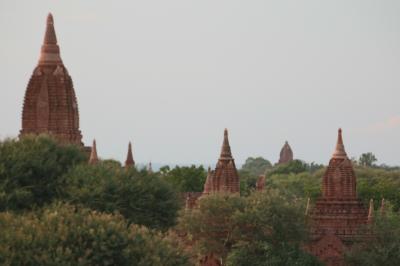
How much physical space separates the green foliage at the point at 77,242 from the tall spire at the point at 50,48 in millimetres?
29283

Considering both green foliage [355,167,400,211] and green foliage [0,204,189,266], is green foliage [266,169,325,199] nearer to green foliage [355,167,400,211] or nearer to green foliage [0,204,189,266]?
green foliage [355,167,400,211]

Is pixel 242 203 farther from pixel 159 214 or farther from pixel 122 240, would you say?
pixel 122 240

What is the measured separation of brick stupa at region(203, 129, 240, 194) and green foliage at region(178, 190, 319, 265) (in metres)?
11.3

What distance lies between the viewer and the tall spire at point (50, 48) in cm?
7812

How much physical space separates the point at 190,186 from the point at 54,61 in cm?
5689

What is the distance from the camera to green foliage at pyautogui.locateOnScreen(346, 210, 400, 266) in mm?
74688

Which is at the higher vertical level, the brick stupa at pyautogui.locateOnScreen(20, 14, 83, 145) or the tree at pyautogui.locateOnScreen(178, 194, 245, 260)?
the brick stupa at pyautogui.locateOnScreen(20, 14, 83, 145)

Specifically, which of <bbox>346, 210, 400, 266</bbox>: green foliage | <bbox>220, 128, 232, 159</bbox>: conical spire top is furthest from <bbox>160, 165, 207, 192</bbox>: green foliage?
<bbox>346, 210, 400, 266</bbox>: green foliage

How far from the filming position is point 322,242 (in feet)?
256

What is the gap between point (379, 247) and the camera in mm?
75500

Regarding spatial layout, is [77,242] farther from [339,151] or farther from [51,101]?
[339,151]

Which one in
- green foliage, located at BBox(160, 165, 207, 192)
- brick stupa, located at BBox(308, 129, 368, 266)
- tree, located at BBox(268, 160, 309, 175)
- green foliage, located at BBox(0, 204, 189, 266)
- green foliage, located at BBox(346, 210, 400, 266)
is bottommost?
green foliage, located at BBox(0, 204, 189, 266)

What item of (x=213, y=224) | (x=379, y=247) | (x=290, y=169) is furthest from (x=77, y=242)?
(x=290, y=169)

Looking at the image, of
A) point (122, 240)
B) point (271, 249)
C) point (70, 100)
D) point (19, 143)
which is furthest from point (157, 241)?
point (70, 100)
